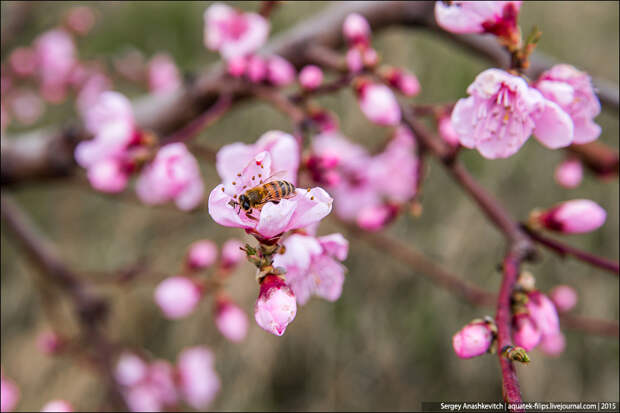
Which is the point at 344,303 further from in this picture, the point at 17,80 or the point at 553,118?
the point at 17,80

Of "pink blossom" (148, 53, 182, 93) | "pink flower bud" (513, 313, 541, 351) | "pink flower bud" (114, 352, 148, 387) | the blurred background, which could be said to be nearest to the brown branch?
"pink flower bud" (114, 352, 148, 387)

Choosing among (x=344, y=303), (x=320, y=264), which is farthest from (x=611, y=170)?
(x=344, y=303)

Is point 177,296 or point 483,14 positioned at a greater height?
point 483,14

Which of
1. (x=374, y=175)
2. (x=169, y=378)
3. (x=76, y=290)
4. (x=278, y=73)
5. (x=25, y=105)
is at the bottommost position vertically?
(x=169, y=378)

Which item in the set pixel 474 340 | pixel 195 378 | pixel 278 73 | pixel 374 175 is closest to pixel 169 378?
pixel 195 378

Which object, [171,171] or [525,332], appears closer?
[525,332]

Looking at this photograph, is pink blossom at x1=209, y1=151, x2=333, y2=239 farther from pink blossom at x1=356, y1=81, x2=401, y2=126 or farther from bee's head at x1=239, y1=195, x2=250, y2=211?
pink blossom at x1=356, y1=81, x2=401, y2=126

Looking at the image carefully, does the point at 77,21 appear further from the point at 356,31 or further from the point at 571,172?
the point at 571,172
